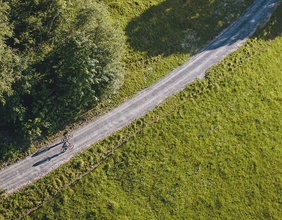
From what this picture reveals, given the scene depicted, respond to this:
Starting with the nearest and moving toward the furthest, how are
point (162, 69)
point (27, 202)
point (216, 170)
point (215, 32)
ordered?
point (27, 202) < point (216, 170) < point (162, 69) < point (215, 32)

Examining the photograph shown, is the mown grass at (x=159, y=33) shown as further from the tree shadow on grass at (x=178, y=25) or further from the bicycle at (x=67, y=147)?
the bicycle at (x=67, y=147)

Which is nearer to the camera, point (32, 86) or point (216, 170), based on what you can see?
point (32, 86)

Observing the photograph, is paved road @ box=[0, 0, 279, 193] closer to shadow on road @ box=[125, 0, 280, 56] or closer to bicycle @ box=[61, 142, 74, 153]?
bicycle @ box=[61, 142, 74, 153]

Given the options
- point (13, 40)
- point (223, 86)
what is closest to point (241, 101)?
point (223, 86)

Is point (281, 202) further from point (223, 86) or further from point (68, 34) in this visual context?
point (68, 34)

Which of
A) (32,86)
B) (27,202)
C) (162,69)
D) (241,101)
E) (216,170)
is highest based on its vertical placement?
(32,86)

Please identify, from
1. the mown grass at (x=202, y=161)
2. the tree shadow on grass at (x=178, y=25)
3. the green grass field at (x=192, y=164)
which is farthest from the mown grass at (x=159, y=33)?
the mown grass at (x=202, y=161)
